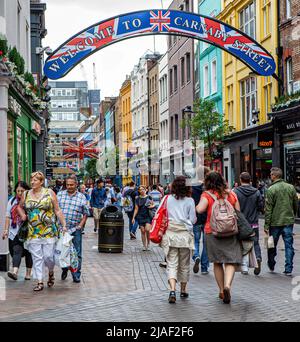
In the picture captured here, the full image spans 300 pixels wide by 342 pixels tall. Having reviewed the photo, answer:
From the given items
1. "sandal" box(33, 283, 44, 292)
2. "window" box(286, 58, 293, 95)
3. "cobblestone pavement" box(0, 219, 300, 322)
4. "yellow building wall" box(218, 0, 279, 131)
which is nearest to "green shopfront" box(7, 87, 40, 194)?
"cobblestone pavement" box(0, 219, 300, 322)

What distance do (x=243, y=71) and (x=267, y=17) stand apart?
4.37 meters

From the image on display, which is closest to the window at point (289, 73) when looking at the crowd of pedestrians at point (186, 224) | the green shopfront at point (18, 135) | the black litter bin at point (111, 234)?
the green shopfront at point (18, 135)

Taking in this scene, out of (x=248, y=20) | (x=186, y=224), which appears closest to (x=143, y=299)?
(x=186, y=224)

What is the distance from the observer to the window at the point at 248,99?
3547 cm

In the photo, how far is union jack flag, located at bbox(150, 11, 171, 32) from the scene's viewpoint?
20281 millimetres

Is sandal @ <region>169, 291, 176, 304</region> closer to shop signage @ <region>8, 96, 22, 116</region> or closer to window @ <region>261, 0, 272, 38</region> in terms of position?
shop signage @ <region>8, 96, 22, 116</region>

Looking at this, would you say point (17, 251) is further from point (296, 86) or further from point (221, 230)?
point (296, 86)

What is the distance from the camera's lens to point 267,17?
1298 inches

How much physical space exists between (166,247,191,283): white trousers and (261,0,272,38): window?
23.2 meters

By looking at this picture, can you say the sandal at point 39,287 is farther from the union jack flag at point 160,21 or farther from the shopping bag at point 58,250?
the union jack flag at point 160,21

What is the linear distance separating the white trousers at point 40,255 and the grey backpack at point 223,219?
277cm

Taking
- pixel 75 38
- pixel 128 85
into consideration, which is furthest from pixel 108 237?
pixel 128 85

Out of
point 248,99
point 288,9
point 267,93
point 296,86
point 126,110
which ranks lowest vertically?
point 296,86

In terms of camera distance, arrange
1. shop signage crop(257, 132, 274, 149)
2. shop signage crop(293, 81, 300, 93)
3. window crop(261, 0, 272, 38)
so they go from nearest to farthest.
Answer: shop signage crop(293, 81, 300, 93) < shop signage crop(257, 132, 274, 149) < window crop(261, 0, 272, 38)
